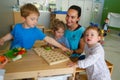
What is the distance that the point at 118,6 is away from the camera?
167 inches

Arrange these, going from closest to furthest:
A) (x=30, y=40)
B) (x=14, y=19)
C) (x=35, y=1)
Result: (x=30, y=40)
(x=14, y=19)
(x=35, y=1)

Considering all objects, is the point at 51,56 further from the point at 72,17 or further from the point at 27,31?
the point at 72,17

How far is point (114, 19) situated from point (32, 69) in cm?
375

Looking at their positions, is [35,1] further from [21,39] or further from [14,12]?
[21,39]

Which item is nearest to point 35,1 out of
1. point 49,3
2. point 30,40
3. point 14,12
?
point 49,3

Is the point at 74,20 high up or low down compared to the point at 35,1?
down

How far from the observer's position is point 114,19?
4.15 m

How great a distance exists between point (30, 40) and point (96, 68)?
22.4 inches

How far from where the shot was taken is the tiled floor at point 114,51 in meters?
2.11

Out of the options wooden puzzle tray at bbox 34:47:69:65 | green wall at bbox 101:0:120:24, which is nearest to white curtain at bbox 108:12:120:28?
green wall at bbox 101:0:120:24

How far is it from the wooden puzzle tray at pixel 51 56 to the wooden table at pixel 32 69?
3 centimetres

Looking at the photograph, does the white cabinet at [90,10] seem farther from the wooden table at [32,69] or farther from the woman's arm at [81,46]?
the wooden table at [32,69]

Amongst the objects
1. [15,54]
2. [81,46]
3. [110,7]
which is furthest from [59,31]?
[110,7]

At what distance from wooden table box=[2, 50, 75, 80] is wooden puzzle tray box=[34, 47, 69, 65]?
0.03 metres
